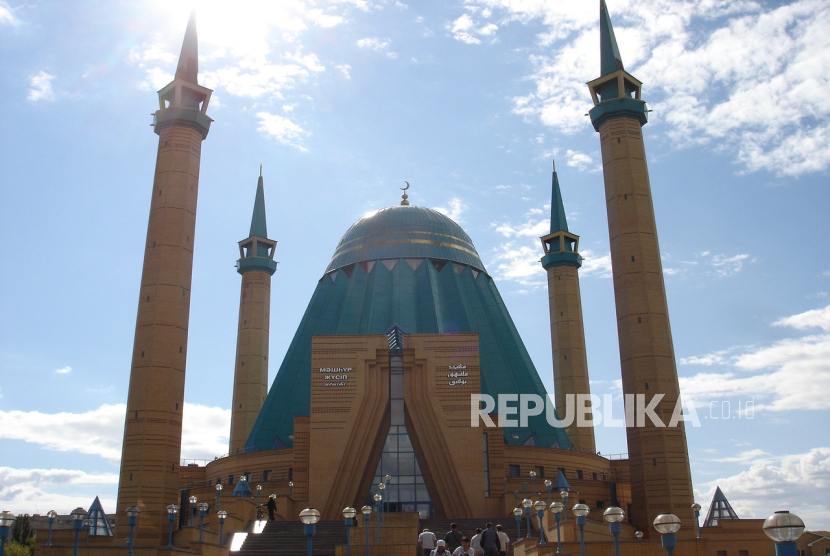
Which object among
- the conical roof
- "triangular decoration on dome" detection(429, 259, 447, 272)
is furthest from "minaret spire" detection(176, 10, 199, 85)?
"triangular decoration on dome" detection(429, 259, 447, 272)

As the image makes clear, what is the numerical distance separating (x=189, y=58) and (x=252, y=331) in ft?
46.2

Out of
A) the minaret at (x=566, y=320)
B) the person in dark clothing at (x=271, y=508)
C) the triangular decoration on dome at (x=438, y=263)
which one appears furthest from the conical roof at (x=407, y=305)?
the person in dark clothing at (x=271, y=508)

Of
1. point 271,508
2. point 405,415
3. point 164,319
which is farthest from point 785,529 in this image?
point 164,319

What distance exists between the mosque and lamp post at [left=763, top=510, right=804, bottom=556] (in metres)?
13.5

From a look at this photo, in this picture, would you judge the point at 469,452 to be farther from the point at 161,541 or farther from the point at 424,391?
the point at 161,541

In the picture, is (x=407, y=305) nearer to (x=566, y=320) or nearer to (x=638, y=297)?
(x=566, y=320)

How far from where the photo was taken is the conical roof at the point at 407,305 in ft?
108

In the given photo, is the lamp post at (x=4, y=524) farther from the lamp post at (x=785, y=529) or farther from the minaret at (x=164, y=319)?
the minaret at (x=164, y=319)

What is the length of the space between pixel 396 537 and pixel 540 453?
13113 millimetres

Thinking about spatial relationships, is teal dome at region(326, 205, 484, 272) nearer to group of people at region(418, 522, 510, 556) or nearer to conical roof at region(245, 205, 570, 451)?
conical roof at region(245, 205, 570, 451)

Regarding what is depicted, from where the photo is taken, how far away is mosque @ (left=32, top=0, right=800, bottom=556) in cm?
2441

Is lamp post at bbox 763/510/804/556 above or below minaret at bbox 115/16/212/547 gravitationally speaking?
below

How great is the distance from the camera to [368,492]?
2741 centimetres

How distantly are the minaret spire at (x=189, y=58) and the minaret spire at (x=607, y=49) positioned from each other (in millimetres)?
15868
